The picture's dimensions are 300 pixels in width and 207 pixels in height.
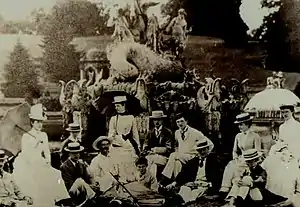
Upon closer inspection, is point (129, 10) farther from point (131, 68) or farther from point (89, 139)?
point (89, 139)

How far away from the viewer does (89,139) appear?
1.87 metres

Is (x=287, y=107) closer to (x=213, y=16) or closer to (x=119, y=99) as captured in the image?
(x=213, y=16)

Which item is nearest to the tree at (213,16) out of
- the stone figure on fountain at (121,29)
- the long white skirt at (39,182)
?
the stone figure on fountain at (121,29)

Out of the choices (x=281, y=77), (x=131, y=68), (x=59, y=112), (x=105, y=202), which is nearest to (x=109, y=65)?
(x=131, y=68)

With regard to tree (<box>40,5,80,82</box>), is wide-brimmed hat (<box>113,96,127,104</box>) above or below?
below

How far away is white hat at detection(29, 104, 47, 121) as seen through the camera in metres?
1.85

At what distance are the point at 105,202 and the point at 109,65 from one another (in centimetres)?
A: 43

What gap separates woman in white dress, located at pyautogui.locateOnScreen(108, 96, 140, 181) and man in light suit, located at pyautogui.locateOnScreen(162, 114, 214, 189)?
0.11m

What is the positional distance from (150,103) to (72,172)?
1.07ft

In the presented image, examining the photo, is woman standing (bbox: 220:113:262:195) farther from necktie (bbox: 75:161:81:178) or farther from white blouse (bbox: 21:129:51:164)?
white blouse (bbox: 21:129:51:164)

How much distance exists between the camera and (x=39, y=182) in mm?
1851

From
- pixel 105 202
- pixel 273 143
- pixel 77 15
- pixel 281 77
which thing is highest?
pixel 77 15

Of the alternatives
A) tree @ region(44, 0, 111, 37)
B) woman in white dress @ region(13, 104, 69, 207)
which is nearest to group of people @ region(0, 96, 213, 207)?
woman in white dress @ region(13, 104, 69, 207)

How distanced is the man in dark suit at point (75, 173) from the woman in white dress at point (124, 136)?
0.35 ft
